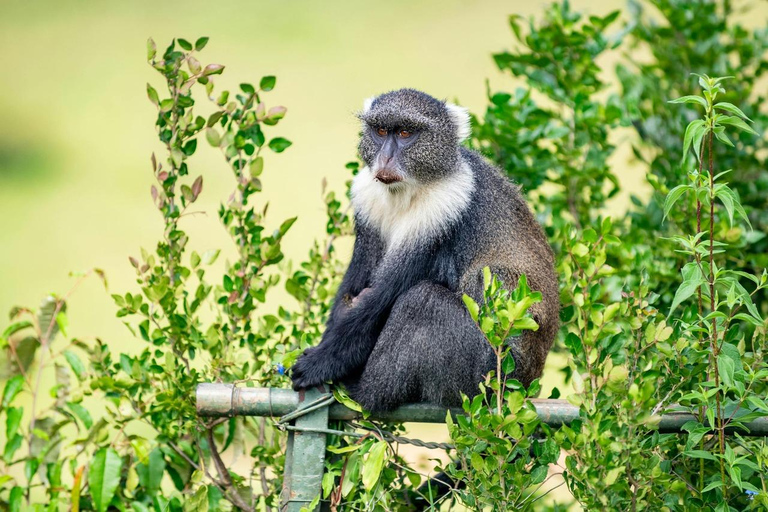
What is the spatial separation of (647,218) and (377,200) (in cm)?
201

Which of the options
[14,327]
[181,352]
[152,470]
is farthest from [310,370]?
[14,327]

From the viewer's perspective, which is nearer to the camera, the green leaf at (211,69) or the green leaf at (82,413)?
the green leaf at (211,69)

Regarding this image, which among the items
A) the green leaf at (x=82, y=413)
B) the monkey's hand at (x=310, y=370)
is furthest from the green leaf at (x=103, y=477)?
the monkey's hand at (x=310, y=370)

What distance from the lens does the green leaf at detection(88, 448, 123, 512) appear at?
416cm

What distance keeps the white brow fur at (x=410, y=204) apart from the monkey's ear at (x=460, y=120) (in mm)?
199

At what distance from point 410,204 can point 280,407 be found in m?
1.31

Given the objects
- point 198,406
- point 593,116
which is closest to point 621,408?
point 198,406

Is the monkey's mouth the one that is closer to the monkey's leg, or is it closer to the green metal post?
the monkey's leg

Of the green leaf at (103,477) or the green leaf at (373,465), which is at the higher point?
the green leaf at (373,465)

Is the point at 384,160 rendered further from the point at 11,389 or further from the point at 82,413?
the point at 11,389

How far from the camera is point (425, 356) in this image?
12.7 ft

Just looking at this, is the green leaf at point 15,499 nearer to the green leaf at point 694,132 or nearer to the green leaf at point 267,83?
the green leaf at point 267,83

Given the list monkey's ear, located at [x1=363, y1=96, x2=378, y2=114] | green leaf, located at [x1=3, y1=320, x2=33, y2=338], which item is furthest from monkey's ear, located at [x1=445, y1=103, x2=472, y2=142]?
green leaf, located at [x1=3, y1=320, x2=33, y2=338]

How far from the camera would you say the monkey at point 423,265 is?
3.86 m
